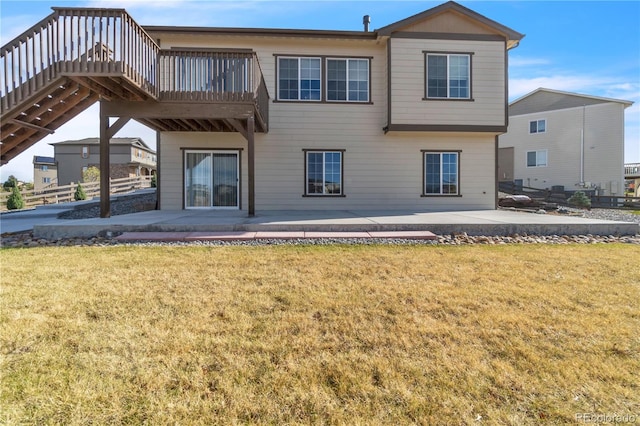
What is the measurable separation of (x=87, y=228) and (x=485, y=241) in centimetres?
867

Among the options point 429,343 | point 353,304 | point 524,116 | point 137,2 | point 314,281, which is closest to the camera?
point 429,343

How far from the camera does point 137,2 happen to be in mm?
9203

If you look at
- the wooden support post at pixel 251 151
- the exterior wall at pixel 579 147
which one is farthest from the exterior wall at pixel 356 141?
the exterior wall at pixel 579 147

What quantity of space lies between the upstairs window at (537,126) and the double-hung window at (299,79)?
2252 cm

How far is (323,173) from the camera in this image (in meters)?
11.8

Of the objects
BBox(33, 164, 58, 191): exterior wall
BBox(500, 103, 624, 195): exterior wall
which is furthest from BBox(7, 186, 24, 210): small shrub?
BBox(500, 103, 624, 195): exterior wall

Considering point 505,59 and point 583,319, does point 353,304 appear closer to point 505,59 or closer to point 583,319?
point 583,319

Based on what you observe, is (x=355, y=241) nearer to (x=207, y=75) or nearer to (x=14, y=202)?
(x=207, y=75)

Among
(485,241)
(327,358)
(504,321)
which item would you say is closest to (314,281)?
(327,358)

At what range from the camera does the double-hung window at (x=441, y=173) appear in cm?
1206

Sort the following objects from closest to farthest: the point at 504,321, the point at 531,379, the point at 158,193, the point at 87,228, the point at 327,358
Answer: the point at 531,379, the point at 327,358, the point at 504,321, the point at 87,228, the point at 158,193

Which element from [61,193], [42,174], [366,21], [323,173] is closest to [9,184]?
[42,174]

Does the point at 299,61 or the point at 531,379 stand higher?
the point at 299,61

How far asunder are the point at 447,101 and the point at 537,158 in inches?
766
